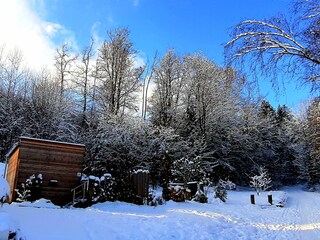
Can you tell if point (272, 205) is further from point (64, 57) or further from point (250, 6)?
point (64, 57)

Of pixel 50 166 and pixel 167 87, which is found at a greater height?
pixel 167 87

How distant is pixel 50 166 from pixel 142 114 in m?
16.0

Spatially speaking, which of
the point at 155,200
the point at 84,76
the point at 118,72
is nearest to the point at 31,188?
the point at 155,200

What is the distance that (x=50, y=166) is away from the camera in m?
13.1

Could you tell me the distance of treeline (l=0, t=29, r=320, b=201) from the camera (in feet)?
69.0

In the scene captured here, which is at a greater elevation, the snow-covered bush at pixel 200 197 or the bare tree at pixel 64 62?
the bare tree at pixel 64 62

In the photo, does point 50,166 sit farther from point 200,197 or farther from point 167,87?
point 167,87

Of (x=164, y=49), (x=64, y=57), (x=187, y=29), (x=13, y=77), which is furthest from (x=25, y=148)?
(x=164, y=49)

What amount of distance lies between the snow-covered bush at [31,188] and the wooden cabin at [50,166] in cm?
16

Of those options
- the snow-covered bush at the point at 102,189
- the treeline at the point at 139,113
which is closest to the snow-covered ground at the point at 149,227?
the snow-covered bush at the point at 102,189

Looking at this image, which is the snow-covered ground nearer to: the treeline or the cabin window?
the cabin window

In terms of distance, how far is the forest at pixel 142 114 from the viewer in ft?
68.3

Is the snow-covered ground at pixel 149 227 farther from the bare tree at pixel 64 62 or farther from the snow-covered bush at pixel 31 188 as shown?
the bare tree at pixel 64 62

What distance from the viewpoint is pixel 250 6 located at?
6012 mm
